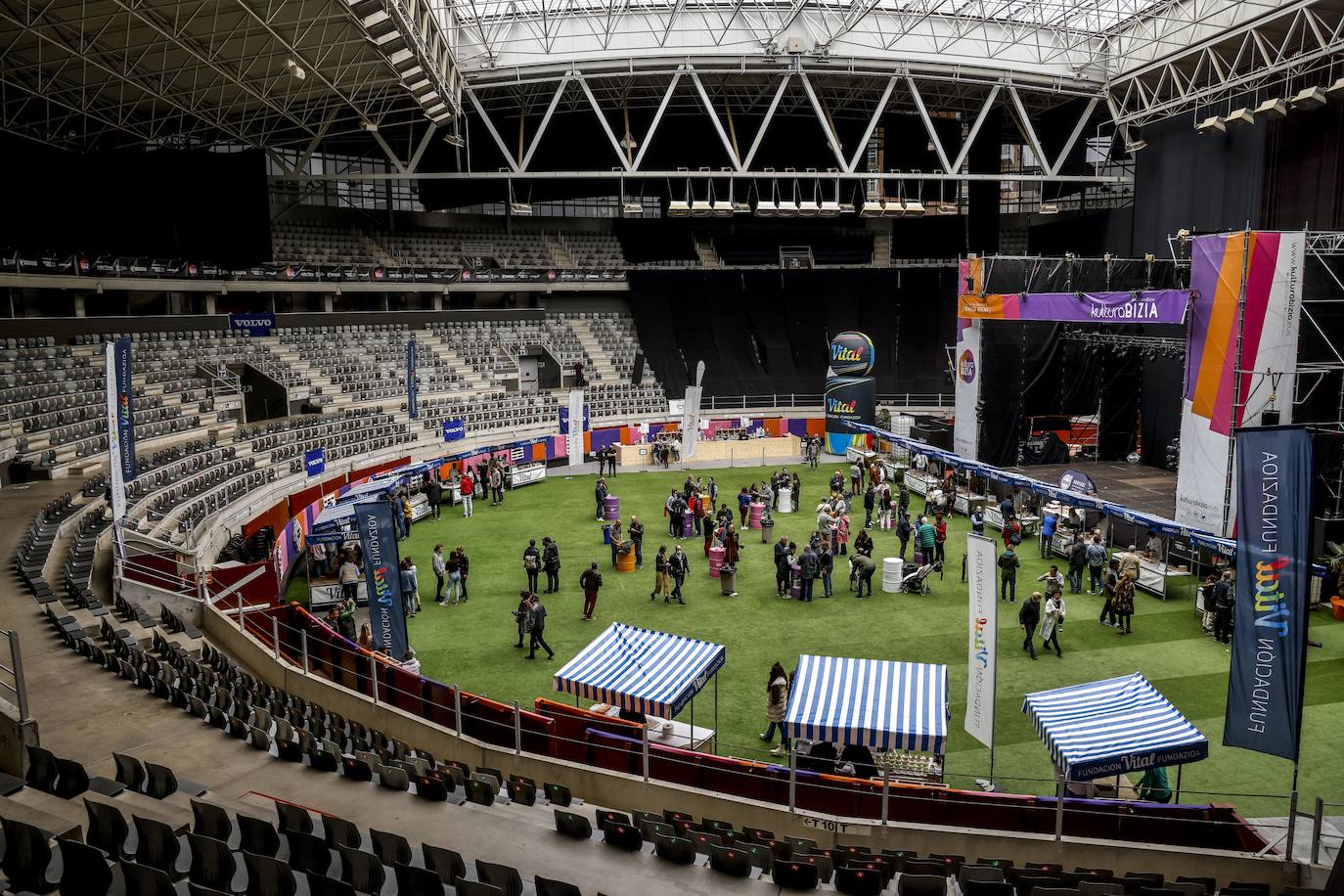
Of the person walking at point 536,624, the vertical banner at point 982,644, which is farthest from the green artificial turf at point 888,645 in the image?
the vertical banner at point 982,644

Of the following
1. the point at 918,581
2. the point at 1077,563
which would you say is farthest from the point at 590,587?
the point at 1077,563

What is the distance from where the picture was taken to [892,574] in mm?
18250

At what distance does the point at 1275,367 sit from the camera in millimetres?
20172

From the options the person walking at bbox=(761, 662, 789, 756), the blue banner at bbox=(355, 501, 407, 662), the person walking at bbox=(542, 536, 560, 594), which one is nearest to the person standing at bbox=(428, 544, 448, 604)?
the person walking at bbox=(542, 536, 560, 594)

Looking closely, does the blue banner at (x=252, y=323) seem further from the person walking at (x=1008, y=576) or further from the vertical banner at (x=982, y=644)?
the vertical banner at (x=982, y=644)

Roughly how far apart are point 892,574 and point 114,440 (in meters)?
13.2

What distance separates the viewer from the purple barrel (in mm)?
19234

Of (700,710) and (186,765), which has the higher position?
(186,765)

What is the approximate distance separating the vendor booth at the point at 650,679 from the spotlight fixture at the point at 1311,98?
22.2 metres

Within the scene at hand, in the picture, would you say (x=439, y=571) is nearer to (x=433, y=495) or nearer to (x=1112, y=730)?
(x=433, y=495)

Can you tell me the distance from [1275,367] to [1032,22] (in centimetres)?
1910

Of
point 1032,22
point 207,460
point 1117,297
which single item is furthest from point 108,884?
point 1032,22

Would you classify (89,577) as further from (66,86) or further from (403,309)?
(403,309)

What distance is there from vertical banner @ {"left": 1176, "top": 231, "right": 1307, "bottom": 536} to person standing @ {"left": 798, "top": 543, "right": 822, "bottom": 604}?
30.3ft
